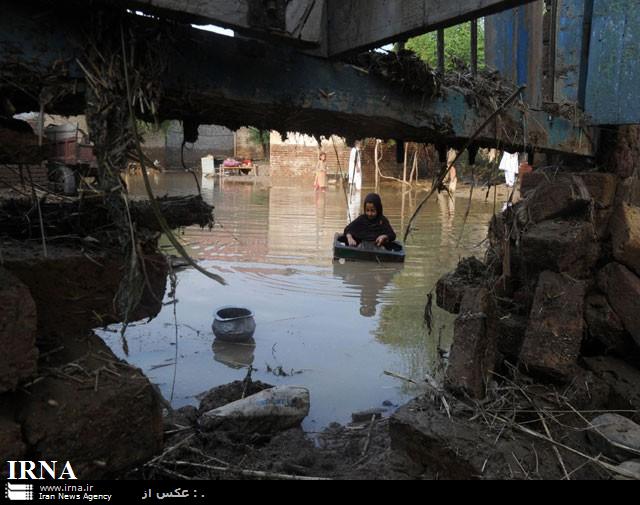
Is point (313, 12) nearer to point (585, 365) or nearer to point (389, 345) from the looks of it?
point (585, 365)

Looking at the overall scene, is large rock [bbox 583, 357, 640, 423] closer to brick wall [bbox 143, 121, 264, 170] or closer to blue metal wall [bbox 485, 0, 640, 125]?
blue metal wall [bbox 485, 0, 640, 125]

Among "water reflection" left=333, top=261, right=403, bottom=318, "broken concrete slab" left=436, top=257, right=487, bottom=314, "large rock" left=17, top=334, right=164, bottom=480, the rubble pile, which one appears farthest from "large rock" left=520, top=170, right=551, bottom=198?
"large rock" left=17, top=334, right=164, bottom=480

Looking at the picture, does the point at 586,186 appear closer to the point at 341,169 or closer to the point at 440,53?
the point at 440,53

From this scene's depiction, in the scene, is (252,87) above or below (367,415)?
above

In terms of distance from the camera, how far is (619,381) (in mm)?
3984

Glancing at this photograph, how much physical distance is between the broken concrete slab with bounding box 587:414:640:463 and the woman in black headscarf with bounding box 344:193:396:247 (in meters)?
7.03

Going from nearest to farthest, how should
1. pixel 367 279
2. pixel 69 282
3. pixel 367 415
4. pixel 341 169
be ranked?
pixel 69 282
pixel 341 169
pixel 367 415
pixel 367 279

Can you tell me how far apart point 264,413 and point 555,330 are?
2.02 m

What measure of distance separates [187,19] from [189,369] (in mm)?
4017

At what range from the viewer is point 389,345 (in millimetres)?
6324

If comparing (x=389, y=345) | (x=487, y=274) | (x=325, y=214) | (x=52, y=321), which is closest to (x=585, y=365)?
(x=487, y=274)

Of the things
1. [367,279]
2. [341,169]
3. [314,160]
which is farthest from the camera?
[314,160]

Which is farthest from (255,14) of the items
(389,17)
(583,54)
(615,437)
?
(583,54)

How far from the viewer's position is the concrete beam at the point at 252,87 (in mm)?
1962
